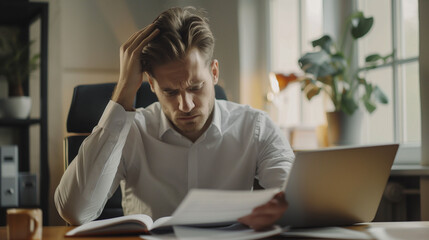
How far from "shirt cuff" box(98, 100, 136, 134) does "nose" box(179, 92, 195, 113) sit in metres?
0.17

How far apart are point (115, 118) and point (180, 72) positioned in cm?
24

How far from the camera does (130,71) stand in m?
1.21

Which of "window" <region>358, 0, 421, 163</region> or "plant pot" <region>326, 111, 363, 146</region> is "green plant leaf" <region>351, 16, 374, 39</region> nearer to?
"window" <region>358, 0, 421, 163</region>

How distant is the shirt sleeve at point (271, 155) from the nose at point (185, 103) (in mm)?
248

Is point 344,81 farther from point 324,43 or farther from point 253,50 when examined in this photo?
point 253,50

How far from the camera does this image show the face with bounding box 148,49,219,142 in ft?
4.30

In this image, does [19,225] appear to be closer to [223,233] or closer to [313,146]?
[223,233]

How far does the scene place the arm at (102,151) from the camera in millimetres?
1173

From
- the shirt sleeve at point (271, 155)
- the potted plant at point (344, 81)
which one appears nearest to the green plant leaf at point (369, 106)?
the potted plant at point (344, 81)

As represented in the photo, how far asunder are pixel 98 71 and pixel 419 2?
181 cm

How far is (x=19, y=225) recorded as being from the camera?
78cm

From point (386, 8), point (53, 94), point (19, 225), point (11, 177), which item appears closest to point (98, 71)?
point (53, 94)

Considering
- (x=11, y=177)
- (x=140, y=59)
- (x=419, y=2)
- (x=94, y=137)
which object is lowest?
(x=11, y=177)

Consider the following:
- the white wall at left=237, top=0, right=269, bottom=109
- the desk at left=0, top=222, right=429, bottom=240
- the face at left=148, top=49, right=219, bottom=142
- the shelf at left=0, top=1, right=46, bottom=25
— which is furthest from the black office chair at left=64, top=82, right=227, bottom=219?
the white wall at left=237, top=0, right=269, bottom=109
